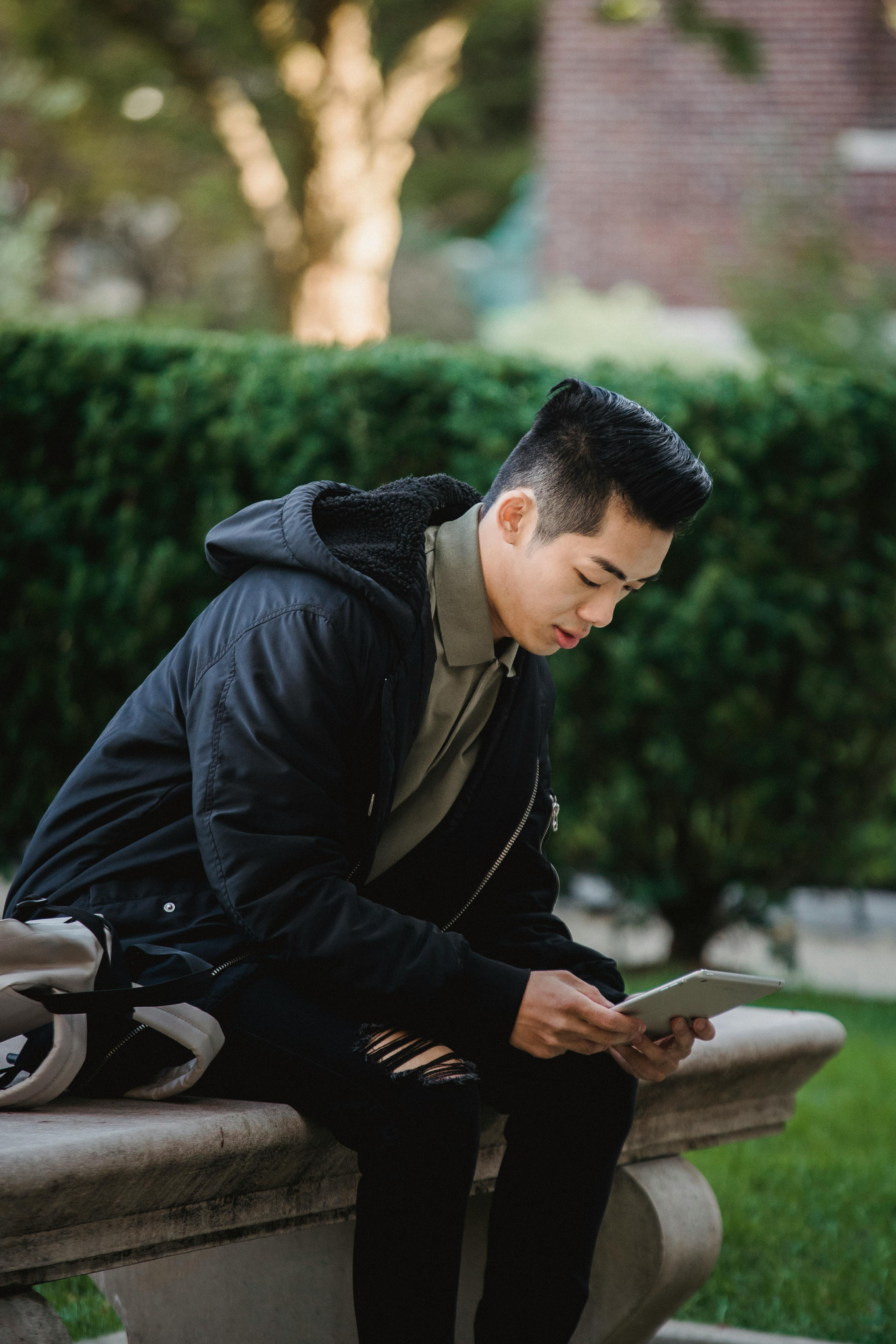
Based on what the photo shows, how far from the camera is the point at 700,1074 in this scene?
111 inches

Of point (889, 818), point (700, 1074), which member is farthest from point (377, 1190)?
point (889, 818)

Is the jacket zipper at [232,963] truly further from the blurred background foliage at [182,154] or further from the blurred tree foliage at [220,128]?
the blurred background foliage at [182,154]

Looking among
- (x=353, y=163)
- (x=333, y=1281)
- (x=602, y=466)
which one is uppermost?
(x=602, y=466)

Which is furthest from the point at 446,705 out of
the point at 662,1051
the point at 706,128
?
the point at 706,128

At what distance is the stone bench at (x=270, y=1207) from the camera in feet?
6.06

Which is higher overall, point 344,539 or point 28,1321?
point 344,539

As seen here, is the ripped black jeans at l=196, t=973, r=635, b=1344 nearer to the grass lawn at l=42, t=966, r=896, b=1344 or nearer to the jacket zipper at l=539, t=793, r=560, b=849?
the jacket zipper at l=539, t=793, r=560, b=849

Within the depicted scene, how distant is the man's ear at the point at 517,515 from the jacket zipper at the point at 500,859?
39 centimetres

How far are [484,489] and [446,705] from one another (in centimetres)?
325

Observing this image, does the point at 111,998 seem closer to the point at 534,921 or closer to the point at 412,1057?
the point at 412,1057

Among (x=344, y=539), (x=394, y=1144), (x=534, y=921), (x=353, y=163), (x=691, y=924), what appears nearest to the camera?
(x=394, y=1144)

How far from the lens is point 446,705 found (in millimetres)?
2465

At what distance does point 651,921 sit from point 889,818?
4.07 ft

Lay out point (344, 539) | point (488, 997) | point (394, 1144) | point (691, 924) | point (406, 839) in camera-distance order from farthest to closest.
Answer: point (691, 924), point (406, 839), point (344, 539), point (488, 997), point (394, 1144)
